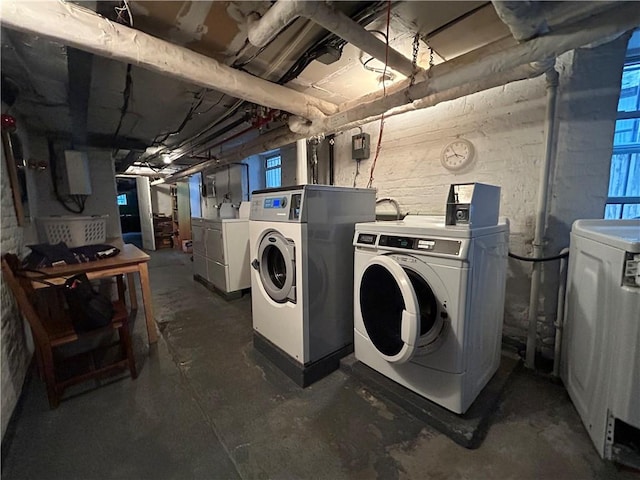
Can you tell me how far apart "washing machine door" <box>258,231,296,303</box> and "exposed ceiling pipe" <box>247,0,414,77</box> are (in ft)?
3.68

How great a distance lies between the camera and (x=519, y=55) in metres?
1.35

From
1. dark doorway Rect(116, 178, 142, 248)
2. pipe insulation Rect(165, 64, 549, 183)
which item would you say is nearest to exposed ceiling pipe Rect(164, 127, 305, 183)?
pipe insulation Rect(165, 64, 549, 183)

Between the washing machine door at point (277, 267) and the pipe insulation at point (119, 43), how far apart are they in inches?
41.3

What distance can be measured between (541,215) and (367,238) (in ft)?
4.15

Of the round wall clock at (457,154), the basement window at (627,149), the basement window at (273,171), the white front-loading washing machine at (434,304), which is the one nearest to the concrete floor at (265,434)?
the white front-loading washing machine at (434,304)

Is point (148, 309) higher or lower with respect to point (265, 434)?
higher

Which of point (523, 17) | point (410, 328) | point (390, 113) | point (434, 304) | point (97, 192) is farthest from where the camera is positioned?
point (97, 192)

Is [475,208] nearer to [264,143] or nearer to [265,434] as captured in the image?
[265,434]

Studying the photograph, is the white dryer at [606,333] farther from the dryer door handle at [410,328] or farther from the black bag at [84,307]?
the black bag at [84,307]

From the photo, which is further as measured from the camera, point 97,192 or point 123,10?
point 97,192

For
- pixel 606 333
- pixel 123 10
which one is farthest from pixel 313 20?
pixel 606 333

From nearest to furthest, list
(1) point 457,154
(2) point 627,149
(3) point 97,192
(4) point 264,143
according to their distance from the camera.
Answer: (2) point 627,149 < (1) point 457,154 < (4) point 264,143 < (3) point 97,192

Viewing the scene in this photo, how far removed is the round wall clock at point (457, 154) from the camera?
7.24 feet

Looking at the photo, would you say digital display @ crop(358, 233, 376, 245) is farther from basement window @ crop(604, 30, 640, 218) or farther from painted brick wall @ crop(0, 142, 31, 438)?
painted brick wall @ crop(0, 142, 31, 438)
